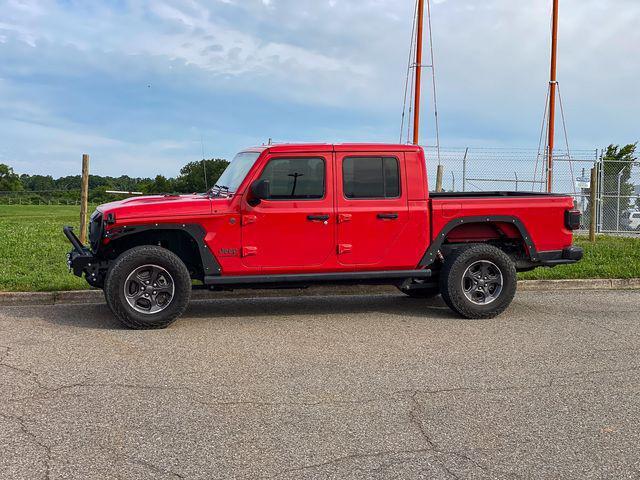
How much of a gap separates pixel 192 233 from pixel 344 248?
1654 mm

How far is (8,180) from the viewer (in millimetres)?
86625

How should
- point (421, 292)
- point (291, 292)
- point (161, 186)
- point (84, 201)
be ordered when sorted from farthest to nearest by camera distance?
point (84, 201), point (161, 186), point (291, 292), point (421, 292)

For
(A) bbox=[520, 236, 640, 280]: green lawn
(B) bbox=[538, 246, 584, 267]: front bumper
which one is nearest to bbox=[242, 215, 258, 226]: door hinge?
(B) bbox=[538, 246, 584, 267]: front bumper

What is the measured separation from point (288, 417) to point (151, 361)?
1.95 m

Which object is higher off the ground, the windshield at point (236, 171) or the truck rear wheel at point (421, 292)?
the windshield at point (236, 171)

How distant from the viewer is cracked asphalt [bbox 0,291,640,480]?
14.0 ft

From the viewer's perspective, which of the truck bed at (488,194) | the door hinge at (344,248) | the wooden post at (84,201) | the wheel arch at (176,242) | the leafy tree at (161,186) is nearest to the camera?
the wheel arch at (176,242)

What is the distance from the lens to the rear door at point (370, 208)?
8.31 metres

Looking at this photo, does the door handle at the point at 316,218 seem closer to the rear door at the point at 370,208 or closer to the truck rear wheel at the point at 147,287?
the rear door at the point at 370,208

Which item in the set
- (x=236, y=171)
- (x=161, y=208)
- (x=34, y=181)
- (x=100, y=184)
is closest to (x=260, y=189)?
(x=236, y=171)

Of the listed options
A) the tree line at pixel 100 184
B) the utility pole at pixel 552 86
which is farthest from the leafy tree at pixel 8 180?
the utility pole at pixel 552 86

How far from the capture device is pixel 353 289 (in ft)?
34.6

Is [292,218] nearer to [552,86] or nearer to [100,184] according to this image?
[552,86]

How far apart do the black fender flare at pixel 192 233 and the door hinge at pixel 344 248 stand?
4.33 ft
